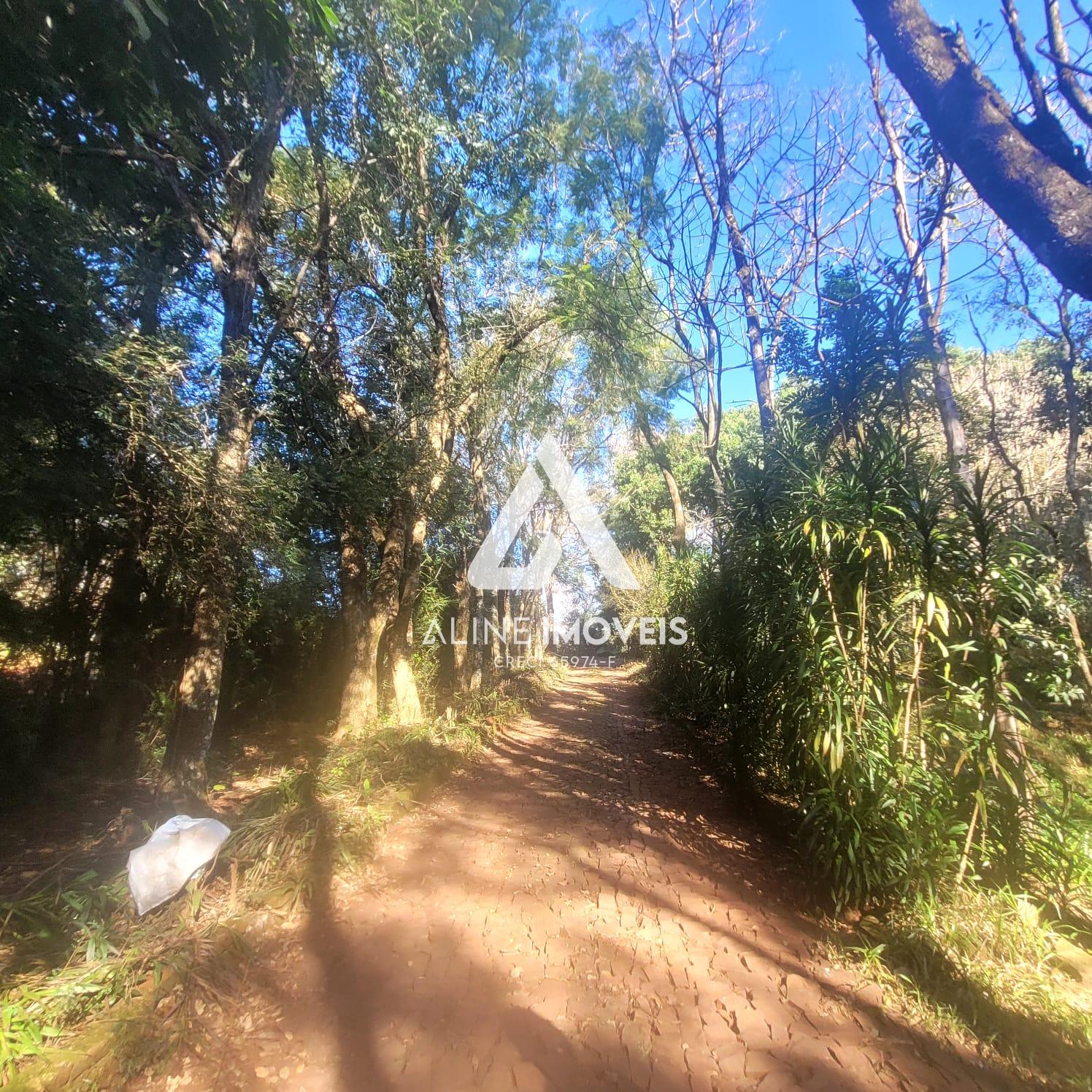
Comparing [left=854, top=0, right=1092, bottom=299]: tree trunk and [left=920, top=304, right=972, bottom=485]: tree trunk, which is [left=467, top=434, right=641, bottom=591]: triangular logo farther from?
[left=854, top=0, right=1092, bottom=299]: tree trunk

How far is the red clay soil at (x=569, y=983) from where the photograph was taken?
2047mm

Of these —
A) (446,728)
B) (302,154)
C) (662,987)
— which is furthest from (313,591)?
(662,987)

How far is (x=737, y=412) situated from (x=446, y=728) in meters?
15.2

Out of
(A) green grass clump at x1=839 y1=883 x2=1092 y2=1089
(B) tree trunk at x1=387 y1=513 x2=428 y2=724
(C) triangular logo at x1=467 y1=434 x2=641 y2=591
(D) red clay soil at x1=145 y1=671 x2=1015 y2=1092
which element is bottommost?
(D) red clay soil at x1=145 y1=671 x2=1015 y2=1092

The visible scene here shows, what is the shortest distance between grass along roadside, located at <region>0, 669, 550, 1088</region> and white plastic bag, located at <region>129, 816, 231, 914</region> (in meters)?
0.10

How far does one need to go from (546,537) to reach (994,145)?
13.9 m

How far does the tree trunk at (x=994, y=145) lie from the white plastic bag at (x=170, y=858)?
4.75 metres

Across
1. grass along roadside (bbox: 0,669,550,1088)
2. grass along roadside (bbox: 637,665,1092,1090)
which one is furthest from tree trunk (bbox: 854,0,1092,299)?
grass along roadside (bbox: 0,669,550,1088)

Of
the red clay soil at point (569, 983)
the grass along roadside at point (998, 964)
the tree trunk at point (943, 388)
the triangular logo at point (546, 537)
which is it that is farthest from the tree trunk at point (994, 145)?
the triangular logo at point (546, 537)

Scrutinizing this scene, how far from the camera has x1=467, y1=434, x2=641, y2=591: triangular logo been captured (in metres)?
11.6

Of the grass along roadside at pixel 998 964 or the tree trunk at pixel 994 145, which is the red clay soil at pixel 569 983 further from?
the tree trunk at pixel 994 145

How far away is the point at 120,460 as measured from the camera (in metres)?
4.33

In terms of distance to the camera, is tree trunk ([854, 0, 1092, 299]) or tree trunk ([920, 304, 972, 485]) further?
tree trunk ([920, 304, 972, 485])

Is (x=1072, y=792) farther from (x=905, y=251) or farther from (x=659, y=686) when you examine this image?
(x=659, y=686)
